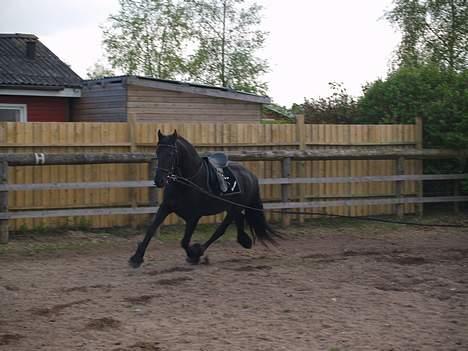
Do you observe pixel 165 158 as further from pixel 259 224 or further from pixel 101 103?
pixel 101 103

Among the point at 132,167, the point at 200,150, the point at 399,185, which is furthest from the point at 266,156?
the point at 399,185

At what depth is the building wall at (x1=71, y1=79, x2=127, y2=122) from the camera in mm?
16938

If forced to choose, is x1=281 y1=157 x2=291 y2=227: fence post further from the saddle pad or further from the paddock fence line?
the saddle pad

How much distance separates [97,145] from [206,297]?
5.64 m

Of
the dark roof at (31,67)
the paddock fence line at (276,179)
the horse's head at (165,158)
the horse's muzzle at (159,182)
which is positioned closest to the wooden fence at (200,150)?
the paddock fence line at (276,179)

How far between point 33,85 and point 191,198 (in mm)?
8027

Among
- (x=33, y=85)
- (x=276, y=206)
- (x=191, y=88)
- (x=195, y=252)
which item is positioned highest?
(x=33, y=85)

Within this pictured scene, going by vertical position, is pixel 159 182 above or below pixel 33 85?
below

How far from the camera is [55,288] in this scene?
961 cm

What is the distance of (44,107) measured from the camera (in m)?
18.4

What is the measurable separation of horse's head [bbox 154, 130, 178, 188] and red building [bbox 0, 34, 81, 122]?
771cm

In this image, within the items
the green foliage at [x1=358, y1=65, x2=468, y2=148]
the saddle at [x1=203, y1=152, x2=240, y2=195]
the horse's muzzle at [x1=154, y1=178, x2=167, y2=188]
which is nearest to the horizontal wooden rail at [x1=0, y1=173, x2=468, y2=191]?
the green foliage at [x1=358, y1=65, x2=468, y2=148]

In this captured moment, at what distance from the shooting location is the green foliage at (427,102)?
55.6 ft

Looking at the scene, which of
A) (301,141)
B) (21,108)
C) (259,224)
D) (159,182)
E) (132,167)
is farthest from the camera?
(21,108)
